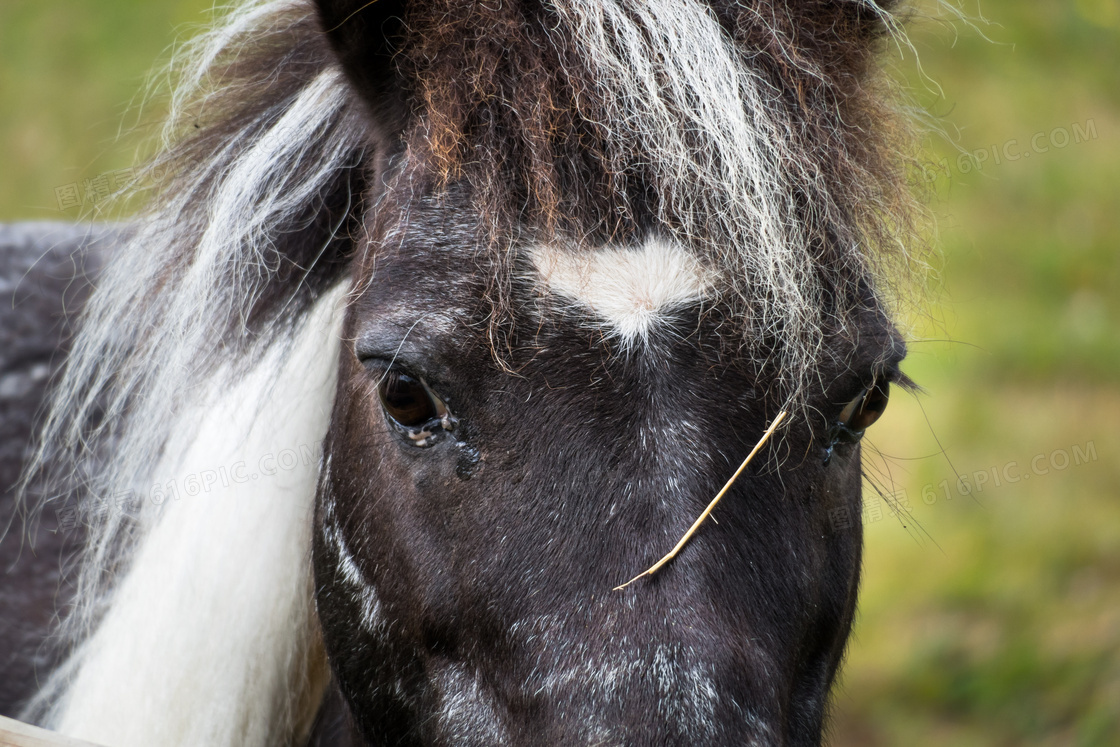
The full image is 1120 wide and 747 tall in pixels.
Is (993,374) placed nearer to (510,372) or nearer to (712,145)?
(712,145)

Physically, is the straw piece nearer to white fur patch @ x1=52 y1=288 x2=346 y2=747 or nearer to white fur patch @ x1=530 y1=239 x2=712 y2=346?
white fur patch @ x1=530 y1=239 x2=712 y2=346

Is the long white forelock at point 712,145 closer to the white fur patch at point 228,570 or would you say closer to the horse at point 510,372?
the horse at point 510,372

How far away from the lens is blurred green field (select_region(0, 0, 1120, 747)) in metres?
4.52

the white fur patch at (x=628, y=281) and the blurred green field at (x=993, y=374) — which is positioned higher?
the white fur patch at (x=628, y=281)

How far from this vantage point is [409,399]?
5.24ft

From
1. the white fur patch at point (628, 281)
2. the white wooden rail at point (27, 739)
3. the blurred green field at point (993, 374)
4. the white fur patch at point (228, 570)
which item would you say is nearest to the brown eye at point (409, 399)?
the white fur patch at point (628, 281)

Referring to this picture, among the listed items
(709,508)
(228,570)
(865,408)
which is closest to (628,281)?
(709,508)

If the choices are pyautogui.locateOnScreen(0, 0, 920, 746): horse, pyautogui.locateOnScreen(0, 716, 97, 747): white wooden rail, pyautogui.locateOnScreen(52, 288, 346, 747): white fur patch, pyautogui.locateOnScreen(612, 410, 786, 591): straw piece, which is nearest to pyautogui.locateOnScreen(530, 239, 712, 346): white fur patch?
pyautogui.locateOnScreen(0, 0, 920, 746): horse

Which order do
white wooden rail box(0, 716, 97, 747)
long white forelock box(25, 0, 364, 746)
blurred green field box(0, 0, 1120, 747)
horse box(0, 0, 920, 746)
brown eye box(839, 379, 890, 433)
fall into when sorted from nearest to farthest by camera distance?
white wooden rail box(0, 716, 97, 747) < horse box(0, 0, 920, 746) < brown eye box(839, 379, 890, 433) < long white forelock box(25, 0, 364, 746) < blurred green field box(0, 0, 1120, 747)

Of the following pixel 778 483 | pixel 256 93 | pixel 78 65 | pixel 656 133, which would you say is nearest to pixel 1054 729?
pixel 778 483

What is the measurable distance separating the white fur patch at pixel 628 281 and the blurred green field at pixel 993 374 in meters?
0.71

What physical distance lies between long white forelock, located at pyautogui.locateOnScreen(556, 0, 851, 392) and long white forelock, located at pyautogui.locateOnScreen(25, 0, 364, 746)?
59 centimetres

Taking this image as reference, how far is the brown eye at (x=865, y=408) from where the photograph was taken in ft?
5.56

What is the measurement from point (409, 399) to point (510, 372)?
201mm
